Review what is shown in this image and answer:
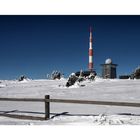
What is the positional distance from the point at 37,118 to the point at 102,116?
2.54m

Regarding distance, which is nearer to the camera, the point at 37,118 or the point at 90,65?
the point at 37,118
